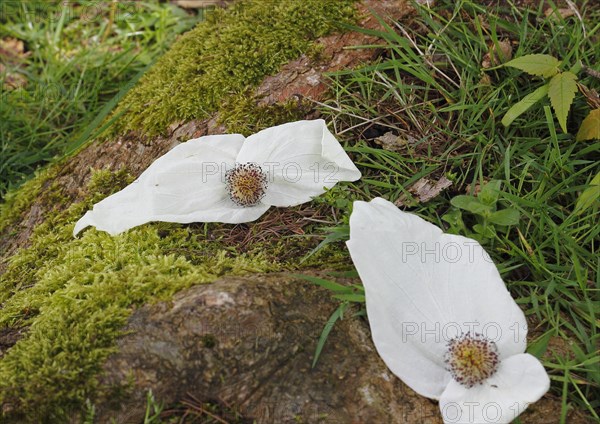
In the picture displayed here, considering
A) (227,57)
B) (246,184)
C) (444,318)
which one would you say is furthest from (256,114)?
(444,318)

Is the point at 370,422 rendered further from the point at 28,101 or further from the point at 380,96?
the point at 28,101

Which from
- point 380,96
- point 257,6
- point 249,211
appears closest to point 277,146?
point 249,211

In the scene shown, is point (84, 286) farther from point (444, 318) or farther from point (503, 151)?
point (503, 151)

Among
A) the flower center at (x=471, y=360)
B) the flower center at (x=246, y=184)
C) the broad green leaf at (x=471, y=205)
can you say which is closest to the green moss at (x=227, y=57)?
the flower center at (x=246, y=184)

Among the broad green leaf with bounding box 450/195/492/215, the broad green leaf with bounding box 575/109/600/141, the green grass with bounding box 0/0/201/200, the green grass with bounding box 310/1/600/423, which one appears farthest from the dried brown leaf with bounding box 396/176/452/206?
the green grass with bounding box 0/0/201/200

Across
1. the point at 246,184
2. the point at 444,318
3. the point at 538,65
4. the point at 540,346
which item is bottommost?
the point at 540,346

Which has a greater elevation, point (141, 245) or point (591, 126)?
point (141, 245)
